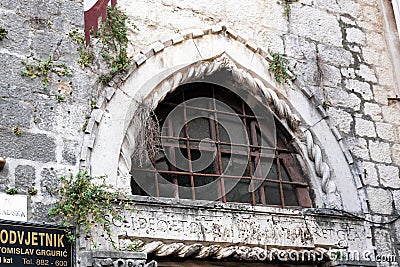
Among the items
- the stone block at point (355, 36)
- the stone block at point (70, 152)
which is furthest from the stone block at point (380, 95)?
the stone block at point (70, 152)

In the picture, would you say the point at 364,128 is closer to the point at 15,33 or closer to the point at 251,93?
the point at 251,93

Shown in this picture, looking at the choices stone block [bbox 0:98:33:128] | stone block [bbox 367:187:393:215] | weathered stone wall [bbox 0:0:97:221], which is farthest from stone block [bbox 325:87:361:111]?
stone block [bbox 0:98:33:128]

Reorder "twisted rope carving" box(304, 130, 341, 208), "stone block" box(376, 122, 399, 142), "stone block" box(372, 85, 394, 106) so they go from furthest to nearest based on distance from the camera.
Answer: "stone block" box(372, 85, 394, 106), "stone block" box(376, 122, 399, 142), "twisted rope carving" box(304, 130, 341, 208)

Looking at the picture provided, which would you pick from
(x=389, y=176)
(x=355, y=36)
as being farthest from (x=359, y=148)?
(x=355, y=36)

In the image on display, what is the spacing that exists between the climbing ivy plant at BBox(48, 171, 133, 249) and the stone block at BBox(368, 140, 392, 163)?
8.18ft

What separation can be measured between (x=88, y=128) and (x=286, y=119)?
6.03 feet

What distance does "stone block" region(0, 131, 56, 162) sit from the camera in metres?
Result: 4.99

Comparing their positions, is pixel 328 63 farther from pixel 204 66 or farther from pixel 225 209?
pixel 225 209

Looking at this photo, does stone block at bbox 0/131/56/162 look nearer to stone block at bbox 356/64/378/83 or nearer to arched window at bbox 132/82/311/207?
arched window at bbox 132/82/311/207

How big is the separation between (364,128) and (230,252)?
1865 mm

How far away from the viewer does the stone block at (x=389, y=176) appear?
641 centimetres

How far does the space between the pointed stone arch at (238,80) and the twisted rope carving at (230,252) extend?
18.9 inches

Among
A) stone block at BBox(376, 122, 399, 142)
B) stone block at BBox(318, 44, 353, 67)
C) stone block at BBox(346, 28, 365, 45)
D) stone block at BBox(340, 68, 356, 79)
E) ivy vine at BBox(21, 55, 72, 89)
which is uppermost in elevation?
stone block at BBox(346, 28, 365, 45)

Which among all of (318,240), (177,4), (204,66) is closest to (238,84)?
(204,66)
